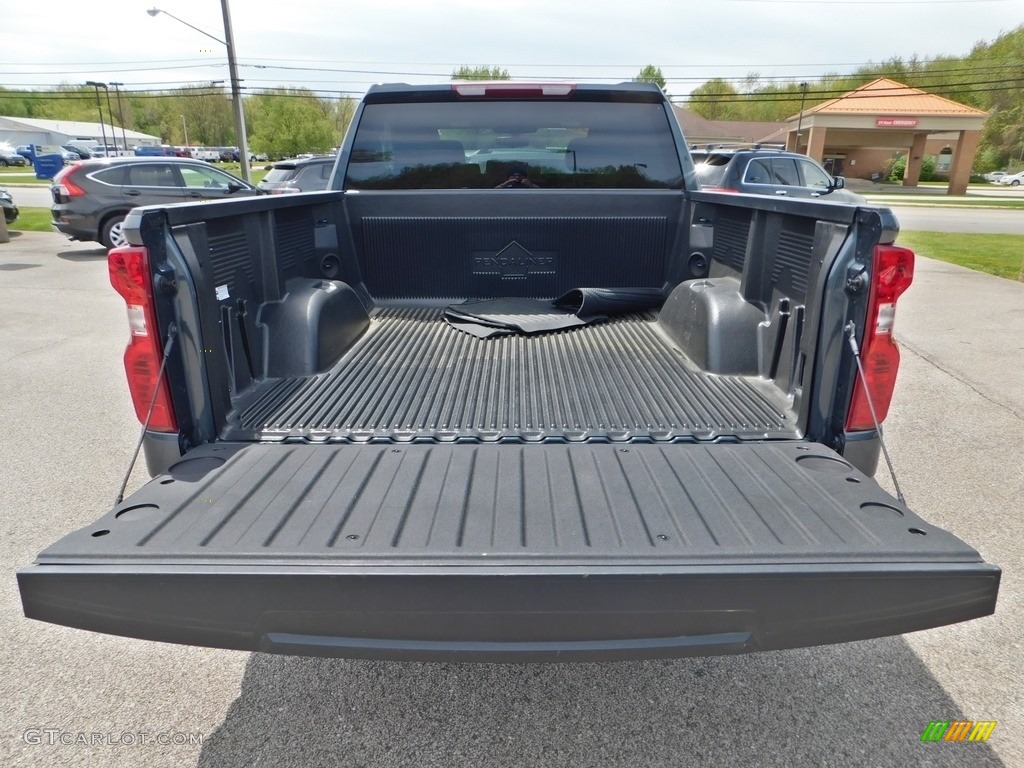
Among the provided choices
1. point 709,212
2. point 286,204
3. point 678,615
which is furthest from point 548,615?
point 709,212

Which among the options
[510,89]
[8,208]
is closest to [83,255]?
[8,208]

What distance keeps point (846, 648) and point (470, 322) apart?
2.32 m

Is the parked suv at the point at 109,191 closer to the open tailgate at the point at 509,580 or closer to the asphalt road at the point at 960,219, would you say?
the open tailgate at the point at 509,580

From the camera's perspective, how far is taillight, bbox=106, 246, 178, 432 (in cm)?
203

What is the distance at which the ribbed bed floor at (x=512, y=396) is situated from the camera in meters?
2.35

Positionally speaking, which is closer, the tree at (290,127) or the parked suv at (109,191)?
the parked suv at (109,191)

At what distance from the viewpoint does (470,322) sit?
3674 mm

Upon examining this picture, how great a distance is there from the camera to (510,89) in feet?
12.1

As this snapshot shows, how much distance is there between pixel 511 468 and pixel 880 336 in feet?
4.15

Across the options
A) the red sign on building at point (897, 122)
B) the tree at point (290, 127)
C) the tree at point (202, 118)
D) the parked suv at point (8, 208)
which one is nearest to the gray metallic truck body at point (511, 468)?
the parked suv at point (8, 208)

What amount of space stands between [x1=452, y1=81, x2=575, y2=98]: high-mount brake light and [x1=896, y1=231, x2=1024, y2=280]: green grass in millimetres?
10339

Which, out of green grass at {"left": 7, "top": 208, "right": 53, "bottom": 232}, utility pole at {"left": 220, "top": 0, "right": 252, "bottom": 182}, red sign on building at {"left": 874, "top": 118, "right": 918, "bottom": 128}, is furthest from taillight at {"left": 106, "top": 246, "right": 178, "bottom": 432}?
red sign on building at {"left": 874, "top": 118, "right": 918, "bottom": 128}

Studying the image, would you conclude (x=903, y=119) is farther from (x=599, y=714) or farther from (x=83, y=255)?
(x=599, y=714)

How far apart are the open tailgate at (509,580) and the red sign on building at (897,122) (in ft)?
157
